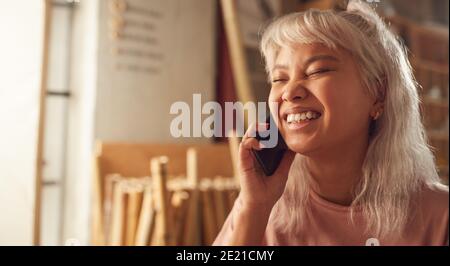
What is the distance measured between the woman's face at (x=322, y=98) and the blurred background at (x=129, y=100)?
7 centimetres

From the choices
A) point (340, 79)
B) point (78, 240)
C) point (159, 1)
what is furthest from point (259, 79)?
point (78, 240)

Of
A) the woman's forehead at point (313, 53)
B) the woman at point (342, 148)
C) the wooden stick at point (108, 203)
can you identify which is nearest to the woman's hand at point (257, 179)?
Result: the woman at point (342, 148)

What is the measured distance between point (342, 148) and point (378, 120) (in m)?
0.07

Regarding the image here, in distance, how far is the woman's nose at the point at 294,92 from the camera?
0.62 metres

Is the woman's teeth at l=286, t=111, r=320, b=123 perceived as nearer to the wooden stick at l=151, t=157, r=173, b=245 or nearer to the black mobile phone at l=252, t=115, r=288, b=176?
the black mobile phone at l=252, t=115, r=288, b=176

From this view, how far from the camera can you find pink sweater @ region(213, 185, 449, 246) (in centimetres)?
65

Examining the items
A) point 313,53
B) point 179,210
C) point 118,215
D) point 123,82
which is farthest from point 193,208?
point 313,53

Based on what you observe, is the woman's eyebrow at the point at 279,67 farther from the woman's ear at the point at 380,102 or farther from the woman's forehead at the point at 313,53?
the woman's ear at the point at 380,102

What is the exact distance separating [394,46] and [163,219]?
19.9 inches

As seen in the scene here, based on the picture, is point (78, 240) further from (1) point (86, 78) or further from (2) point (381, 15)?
(2) point (381, 15)

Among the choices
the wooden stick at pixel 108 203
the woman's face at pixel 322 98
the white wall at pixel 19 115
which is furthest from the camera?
the wooden stick at pixel 108 203

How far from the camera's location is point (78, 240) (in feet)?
2.52

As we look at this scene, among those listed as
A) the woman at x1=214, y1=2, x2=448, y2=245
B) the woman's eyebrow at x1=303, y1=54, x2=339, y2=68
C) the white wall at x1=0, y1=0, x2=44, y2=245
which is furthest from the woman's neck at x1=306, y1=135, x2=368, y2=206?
the white wall at x1=0, y1=0, x2=44, y2=245

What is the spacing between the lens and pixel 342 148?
64 centimetres
